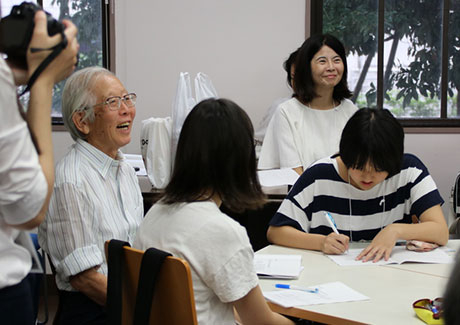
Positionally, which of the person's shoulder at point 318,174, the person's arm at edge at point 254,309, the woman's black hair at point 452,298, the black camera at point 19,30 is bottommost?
the person's arm at edge at point 254,309

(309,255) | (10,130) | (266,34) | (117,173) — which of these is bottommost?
(309,255)

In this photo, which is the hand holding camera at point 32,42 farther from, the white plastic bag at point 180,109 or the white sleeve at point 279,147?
the white sleeve at point 279,147

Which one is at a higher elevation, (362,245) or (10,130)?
(10,130)

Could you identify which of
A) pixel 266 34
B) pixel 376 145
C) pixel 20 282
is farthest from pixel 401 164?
pixel 266 34

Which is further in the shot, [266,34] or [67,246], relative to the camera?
[266,34]

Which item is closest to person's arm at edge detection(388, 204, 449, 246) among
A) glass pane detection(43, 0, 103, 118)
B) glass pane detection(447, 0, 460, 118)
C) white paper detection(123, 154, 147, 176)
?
white paper detection(123, 154, 147, 176)

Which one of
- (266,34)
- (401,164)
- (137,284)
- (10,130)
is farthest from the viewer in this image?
(266,34)

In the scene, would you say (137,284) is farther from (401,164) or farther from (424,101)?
(424,101)

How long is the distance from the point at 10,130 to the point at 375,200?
62.2 inches

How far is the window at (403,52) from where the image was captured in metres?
3.99

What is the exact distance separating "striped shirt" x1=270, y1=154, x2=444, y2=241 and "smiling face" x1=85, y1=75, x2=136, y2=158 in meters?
0.69

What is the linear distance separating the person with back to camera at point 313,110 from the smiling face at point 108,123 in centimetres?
137

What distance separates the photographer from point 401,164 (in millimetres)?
2143

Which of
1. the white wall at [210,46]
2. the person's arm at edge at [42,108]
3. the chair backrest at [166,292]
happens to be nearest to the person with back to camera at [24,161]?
the person's arm at edge at [42,108]
